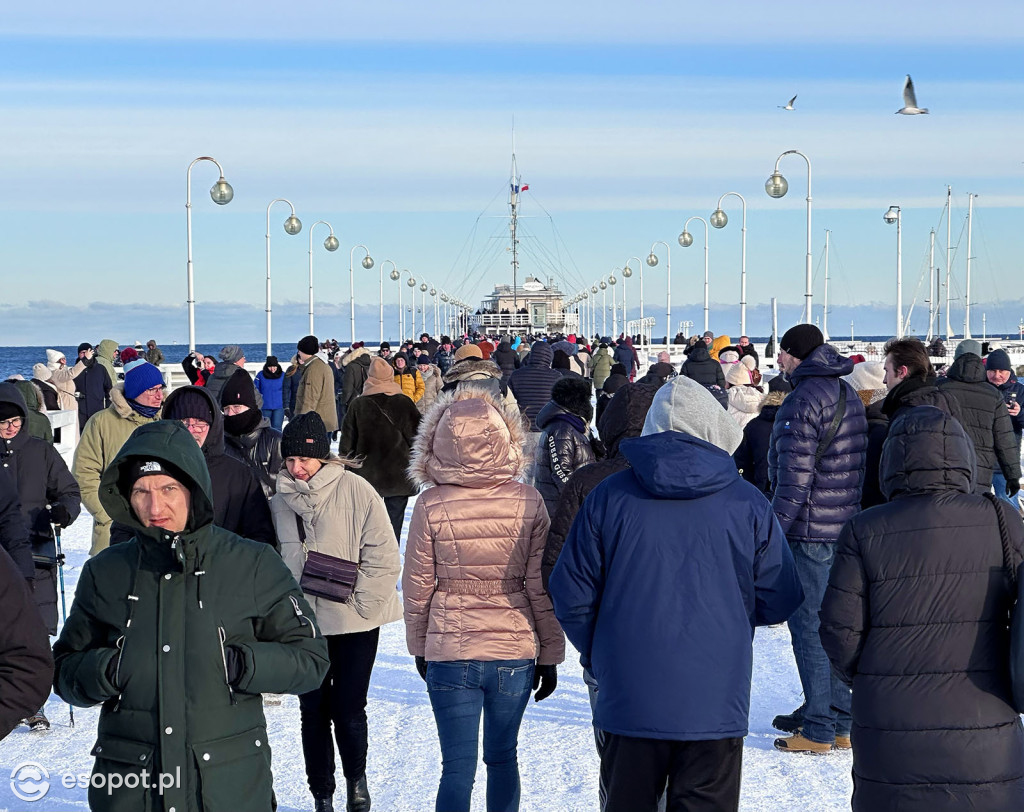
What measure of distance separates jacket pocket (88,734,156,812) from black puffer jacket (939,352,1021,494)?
6.39 meters

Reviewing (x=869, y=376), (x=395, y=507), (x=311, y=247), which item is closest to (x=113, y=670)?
(x=869, y=376)

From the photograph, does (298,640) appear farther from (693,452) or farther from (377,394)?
(377,394)

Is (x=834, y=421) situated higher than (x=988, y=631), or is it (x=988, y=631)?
(x=834, y=421)

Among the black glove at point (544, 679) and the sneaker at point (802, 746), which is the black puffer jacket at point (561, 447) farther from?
the black glove at point (544, 679)

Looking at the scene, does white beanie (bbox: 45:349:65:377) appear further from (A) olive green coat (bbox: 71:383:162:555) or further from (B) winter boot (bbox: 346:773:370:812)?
(B) winter boot (bbox: 346:773:370:812)

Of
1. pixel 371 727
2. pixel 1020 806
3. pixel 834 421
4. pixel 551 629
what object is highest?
pixel 834 421

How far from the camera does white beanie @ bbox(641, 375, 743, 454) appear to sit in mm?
4141

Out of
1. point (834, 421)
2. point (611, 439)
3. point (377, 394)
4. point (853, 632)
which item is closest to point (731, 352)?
point (377, 394)

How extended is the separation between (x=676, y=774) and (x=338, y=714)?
5.97 feet

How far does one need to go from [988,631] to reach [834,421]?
7.32ft

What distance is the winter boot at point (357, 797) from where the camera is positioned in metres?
5.33

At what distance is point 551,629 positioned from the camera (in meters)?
4.68

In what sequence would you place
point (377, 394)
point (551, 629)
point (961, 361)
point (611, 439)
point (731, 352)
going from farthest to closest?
point (731, 352) → point (377, 394) → point (961, 361) → point (611, 439) → point (551, 629)

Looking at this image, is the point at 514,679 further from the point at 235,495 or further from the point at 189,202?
the point at 189,202
